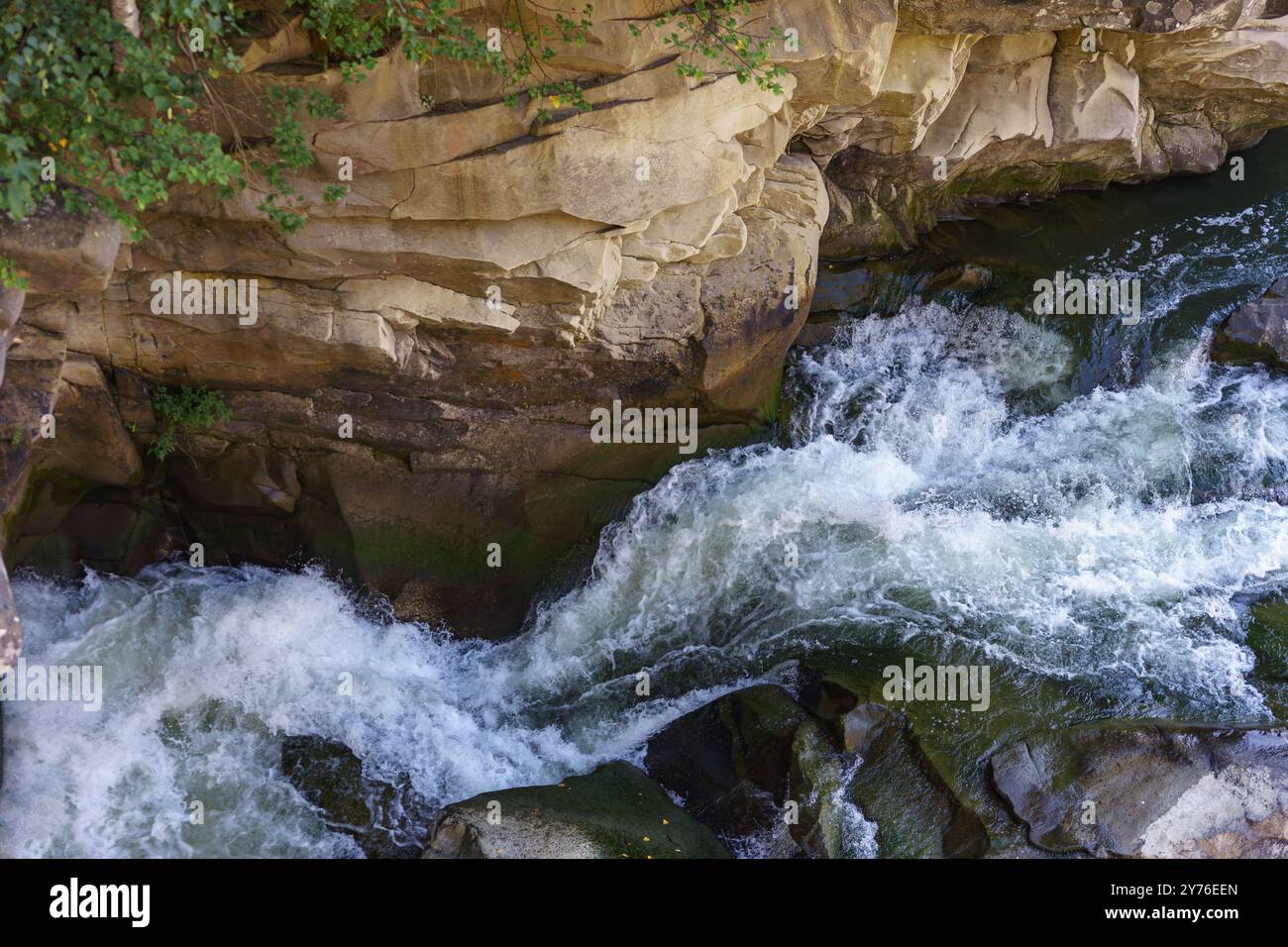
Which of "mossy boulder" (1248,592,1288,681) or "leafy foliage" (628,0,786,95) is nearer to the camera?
"leafy foliage" (628,0,786,95)

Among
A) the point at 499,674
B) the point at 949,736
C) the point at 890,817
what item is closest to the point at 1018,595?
the point at 949,736

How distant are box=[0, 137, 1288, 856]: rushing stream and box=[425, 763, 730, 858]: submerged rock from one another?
726mm

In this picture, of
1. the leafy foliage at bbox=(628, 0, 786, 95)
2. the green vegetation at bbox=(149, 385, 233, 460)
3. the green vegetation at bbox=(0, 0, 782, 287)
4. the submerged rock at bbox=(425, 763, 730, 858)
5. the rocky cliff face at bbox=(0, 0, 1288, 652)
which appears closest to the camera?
the green vegetation at bbox=(0, 0, 782, 287)

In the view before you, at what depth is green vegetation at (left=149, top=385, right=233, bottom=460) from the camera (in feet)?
28.4

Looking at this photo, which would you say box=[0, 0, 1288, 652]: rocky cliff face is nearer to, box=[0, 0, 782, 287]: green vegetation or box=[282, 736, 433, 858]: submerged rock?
box=[0, 0, 782, 287]: green vegetation

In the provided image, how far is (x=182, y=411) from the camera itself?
28.5 feet

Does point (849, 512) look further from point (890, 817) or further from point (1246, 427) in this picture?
point (1246, 427)

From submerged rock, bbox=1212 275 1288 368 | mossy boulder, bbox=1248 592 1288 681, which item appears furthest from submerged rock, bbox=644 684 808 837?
submerged rock, bbox=1212 275 1288 368

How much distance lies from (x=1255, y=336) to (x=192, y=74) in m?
8.88

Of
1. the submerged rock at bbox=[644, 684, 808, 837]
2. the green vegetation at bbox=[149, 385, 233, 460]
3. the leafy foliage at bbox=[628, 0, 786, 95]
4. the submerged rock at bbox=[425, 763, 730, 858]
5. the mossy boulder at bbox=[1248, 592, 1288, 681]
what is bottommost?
the submerged rock at bbox=[425, 763, 730, 858]

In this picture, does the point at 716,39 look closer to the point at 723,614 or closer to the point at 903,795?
the point at 723,614

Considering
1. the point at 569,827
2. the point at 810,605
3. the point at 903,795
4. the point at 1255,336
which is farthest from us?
the point at 1255,336

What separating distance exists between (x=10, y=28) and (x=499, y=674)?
5.30 metres

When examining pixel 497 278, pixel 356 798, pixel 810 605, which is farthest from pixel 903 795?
pixel 497 278
